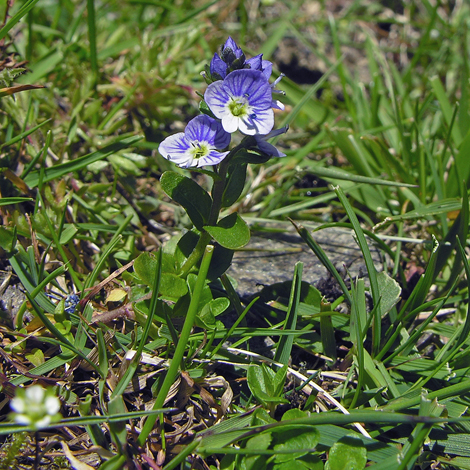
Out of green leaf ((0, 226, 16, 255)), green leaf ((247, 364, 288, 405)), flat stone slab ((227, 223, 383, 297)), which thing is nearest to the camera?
green leaf ((247, 364, 288, 405))

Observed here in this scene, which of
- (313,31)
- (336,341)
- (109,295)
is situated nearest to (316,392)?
(336,341)

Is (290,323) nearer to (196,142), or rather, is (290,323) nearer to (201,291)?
(201,291)

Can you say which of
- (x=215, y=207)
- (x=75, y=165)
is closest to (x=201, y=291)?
(x=215, y=207)

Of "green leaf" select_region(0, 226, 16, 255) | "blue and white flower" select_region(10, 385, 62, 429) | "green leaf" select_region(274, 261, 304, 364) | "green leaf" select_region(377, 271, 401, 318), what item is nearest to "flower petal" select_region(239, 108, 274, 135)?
"green leaf" select_region(274, 261, 304, 364)

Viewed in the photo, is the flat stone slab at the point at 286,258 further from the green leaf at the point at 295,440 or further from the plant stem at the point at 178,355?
the green leaf at the point at 295,440

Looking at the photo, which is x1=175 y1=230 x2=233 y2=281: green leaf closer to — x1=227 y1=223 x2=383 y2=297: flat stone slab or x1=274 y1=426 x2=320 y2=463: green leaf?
x1=227 y1=223 x2=383 y2=297: flat stone slab
